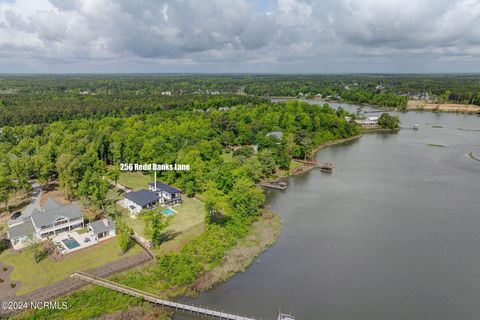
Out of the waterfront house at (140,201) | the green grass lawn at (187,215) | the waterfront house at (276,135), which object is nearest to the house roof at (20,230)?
the waterfront house at (140,201)

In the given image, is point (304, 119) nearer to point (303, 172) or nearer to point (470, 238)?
point (303, 172)

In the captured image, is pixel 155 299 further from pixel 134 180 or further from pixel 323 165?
pixel 323 165

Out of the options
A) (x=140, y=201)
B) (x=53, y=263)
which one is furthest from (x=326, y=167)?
(x=53, y=263)

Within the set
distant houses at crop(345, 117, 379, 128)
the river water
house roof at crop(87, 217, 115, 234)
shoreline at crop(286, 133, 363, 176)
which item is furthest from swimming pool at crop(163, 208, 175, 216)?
distant houses at crop(345, 117, 379, 128)

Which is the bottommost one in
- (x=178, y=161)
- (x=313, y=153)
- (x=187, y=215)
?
(x=187, y=215)

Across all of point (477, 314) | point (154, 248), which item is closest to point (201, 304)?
point (154, 248)

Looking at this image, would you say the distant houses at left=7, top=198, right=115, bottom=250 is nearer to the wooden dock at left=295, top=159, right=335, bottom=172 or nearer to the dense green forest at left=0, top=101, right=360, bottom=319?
the dense green forest at left=0, top=101, right=360, bottom=319

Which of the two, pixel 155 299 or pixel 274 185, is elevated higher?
pixel 274 185
